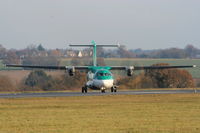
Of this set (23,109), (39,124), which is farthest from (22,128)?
(23,109)

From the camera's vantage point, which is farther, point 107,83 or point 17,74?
point 17,74

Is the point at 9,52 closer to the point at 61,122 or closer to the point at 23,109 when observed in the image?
the point at 23,109

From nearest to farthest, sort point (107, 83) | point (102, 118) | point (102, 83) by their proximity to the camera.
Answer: point (102, 118) → point (102, 83) → point (107, 83)

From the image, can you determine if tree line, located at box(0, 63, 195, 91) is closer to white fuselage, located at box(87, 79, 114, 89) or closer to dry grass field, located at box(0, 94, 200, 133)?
white fuselage, located at box(87, 79, 114, 89)

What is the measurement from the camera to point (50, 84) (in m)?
86.8

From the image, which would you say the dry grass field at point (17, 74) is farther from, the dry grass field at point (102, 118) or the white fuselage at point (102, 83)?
the dry grass field at point (102, 118)

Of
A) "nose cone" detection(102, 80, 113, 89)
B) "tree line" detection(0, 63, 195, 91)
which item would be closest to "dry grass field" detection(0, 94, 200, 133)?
"nose cone" detection(102, 80, 113, 89)

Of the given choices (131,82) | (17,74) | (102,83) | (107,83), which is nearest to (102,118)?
(102,83)

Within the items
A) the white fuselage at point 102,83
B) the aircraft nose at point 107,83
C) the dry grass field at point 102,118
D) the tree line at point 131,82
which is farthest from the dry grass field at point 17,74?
the dry grass field at point 102,118

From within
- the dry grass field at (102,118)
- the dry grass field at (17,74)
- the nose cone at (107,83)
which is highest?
the dry grass field at (17,74)

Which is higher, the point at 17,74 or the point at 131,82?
the point at 17,74

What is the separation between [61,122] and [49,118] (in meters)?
2.23

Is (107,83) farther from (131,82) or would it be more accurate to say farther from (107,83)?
(131,82)

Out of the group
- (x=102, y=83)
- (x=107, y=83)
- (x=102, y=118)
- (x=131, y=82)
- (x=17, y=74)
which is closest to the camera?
(x=102, y=118)
